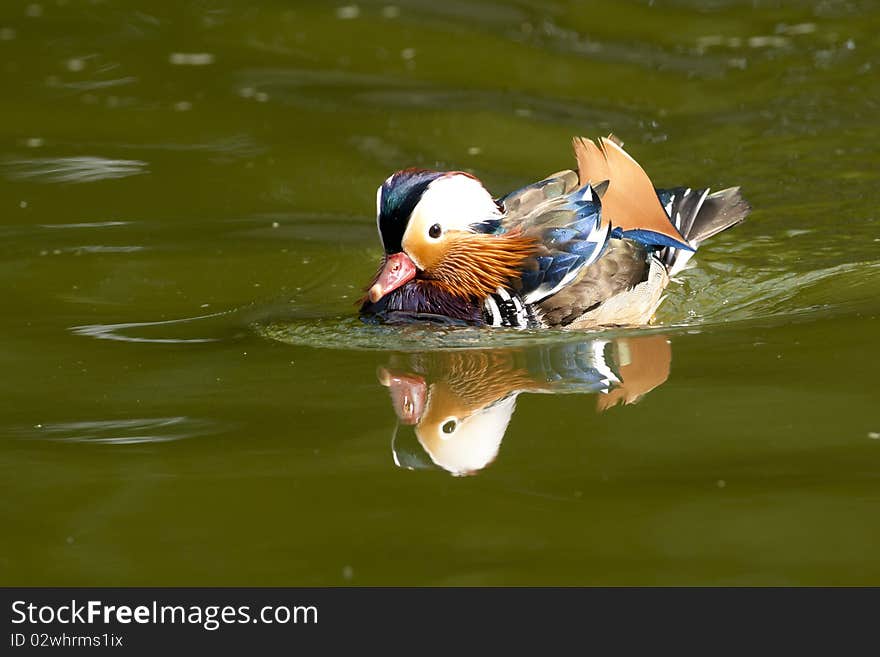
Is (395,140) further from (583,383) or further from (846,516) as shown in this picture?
(846,516)

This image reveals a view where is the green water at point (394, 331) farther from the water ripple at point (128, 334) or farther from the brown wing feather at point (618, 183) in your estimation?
the brown wing feather at point (618, 183)

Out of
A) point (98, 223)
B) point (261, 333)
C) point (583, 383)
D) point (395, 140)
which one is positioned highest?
point (395, 140)

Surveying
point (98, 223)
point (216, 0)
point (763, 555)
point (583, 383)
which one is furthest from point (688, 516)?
point (216, 0)

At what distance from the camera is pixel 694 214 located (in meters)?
7.21

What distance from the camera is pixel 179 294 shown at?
734 centimetres

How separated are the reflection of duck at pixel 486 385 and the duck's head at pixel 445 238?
524mm

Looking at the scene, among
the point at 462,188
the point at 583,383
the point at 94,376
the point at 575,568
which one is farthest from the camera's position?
the point at 462,188

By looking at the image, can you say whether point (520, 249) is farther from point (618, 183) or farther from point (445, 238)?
point (618, 183)

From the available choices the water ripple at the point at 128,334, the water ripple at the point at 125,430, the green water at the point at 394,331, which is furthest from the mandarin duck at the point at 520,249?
the water ripple at the point at 125,430

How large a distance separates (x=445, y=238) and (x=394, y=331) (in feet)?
1.56

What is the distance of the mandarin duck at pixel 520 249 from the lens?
624cm

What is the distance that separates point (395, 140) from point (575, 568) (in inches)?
251

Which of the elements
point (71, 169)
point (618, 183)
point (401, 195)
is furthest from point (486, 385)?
point (71, 169)

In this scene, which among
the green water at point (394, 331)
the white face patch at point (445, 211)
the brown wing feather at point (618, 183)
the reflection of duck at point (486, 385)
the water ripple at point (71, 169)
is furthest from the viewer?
the water ripple at point (71, 169)
